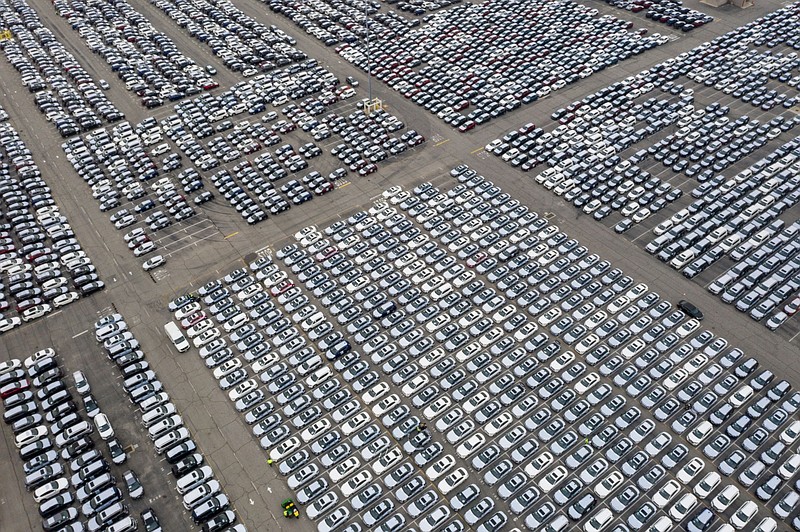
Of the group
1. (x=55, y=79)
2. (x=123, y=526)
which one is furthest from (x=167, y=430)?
(x=55, y=79)

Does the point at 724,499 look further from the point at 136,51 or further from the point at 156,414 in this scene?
the point at 136,51

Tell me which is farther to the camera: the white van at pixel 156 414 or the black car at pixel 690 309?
the black car at pixel 690 309

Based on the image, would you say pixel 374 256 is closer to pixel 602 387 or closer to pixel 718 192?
pixel 602 387

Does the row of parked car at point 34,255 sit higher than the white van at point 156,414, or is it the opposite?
the row of parked car at point 34,255

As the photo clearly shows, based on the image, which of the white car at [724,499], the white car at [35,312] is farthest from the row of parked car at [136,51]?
the white car at [724,499]

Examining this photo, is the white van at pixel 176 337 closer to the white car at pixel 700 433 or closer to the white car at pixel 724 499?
the white car at pixel 700 433

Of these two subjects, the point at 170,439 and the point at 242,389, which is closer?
the point at 170,439

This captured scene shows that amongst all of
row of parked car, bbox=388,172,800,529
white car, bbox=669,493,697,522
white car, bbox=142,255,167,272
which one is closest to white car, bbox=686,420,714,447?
row of parked car, bbox=388,172,800,529
